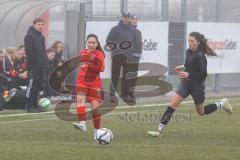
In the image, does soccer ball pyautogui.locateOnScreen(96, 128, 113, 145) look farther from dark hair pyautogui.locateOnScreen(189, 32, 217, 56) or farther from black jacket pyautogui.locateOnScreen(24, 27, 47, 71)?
black jacket pyautogui.locateOnScreen(24, 27, 47, 71)

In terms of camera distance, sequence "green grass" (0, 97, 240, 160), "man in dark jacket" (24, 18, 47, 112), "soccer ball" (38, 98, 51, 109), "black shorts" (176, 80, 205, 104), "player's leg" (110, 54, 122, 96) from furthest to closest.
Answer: "player's leg" (110, 54, 122, 96)
"soccer ball" (38, 98, 51, 109)
"man in dark jacket" (24, 18, 47, 112)
"black shorts" (176, 80, 205, 104)
"green grass" (0, 97, 240, 160)

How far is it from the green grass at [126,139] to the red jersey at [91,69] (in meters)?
0.93

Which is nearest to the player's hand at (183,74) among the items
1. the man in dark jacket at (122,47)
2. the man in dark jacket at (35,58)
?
the man in dark jacket at (35,58)

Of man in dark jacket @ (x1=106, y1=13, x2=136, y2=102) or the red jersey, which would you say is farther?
man in dark jacket @ (x1=106, y1=13, x2=136, y2=102)

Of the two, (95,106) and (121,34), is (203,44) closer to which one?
(95,106)

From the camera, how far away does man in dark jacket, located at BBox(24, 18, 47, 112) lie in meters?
17.9

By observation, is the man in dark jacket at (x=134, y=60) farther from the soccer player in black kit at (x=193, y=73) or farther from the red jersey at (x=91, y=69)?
the red jersey at (x=91, y=69)

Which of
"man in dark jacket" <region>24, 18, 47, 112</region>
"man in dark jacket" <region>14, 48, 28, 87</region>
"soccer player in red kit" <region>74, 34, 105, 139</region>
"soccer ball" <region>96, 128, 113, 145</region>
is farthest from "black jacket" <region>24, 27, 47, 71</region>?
"soccer ball" <region>96, 128, 113, 145</region>

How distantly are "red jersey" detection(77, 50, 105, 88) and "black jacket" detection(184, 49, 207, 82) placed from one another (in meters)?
1.53

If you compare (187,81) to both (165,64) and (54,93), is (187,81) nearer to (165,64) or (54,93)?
(54,93)

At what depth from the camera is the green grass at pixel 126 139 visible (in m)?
11.1

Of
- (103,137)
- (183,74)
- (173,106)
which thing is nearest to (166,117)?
(173,106)

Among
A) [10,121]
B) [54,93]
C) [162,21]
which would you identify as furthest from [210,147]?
[162,21]

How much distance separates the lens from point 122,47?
68.4 feet
